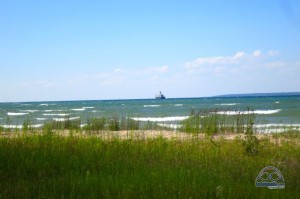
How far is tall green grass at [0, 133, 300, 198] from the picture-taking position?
548 centimetres

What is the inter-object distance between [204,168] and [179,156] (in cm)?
160

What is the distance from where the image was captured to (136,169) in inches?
280

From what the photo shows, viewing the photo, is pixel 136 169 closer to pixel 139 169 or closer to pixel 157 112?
pixel 139 169

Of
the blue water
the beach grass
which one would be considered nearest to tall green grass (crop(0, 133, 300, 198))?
the beach grass

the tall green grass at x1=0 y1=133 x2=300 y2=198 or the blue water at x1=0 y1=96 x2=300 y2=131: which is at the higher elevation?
the tall green grass at x1=0 y1=133 x2=300 y2=198

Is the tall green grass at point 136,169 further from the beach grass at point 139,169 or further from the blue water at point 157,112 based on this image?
the blue water at point 157,112

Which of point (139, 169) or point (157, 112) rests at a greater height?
point (139, 169)

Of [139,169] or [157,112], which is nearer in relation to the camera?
[139,169]

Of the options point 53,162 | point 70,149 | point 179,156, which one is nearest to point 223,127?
point 179,156

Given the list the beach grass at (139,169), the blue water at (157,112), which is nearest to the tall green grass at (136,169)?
the beach grass at (139,169)

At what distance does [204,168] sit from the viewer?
733 centimetres

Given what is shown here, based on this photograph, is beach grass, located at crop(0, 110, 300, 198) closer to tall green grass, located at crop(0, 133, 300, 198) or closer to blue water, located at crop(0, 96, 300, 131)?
tall green grass, located at crop(0, 133, 300, 198)

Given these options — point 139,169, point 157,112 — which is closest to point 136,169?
point 139,169

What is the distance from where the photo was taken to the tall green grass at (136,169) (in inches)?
216
